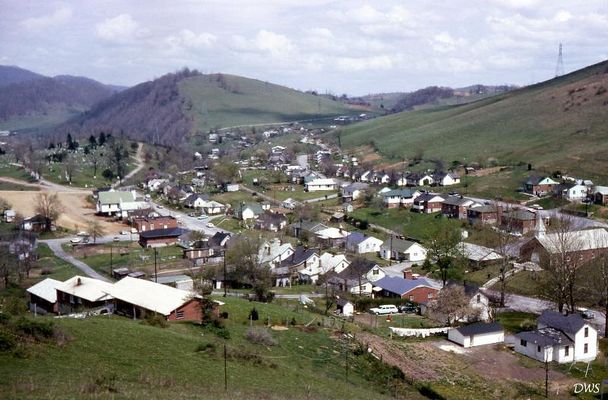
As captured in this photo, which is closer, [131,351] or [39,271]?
[131,351]

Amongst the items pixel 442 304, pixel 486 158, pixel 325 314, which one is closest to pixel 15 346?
pixel 325 314

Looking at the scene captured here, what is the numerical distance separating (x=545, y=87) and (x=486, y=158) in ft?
158

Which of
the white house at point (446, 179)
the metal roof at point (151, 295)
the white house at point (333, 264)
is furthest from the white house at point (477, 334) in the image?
the white house at point (446, 179)

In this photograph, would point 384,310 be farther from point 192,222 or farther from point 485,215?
point 192,222

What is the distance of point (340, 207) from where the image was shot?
74.4 meters

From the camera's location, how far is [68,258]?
51.6 meters

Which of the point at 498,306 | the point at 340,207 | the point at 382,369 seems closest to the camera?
the point at 382,369

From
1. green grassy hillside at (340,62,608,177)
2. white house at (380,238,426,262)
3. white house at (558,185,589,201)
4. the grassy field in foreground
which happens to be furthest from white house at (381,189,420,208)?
the grassy field in foreground

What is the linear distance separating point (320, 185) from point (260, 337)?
216 feet

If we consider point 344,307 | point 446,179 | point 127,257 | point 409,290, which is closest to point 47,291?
point 344,307

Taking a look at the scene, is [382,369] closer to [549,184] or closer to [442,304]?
[442,304]

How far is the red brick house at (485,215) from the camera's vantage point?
60394 millimetres

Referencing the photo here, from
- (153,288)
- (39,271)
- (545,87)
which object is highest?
(545,87)

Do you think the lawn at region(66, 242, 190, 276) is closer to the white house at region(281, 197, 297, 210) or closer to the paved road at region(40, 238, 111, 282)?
the paved road at region(40, 238, 111, 282)
